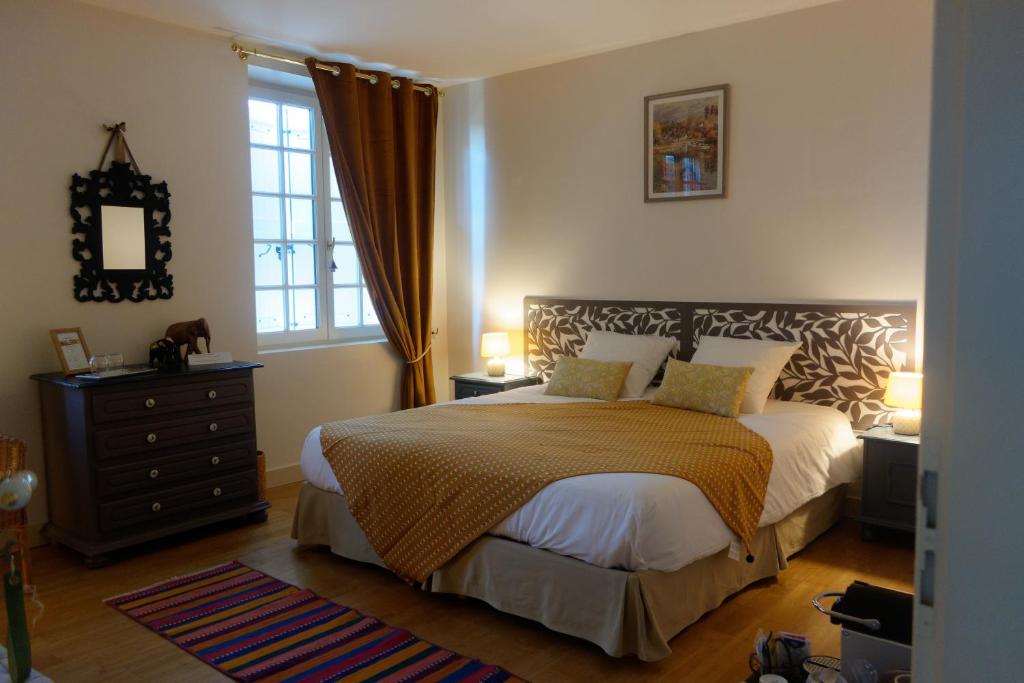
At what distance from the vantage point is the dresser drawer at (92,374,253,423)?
11.5 ft

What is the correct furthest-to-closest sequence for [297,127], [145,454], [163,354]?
1. [297,127]
2. [163,354]
3. [145,454]

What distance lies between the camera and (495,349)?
5.14 metres

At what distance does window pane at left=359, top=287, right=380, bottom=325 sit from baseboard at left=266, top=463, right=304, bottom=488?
3.67ft

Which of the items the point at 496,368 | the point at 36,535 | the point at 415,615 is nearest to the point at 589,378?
the point at 496,368

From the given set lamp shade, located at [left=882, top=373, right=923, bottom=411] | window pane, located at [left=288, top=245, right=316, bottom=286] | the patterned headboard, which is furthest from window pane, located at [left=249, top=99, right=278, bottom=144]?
lamp shade, located at [left=882, top=373, right=923, bottom=411]

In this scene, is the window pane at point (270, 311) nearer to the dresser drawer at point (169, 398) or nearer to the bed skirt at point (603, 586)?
the dresser drawer at point (169, 398)

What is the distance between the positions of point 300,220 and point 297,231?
0.07 m

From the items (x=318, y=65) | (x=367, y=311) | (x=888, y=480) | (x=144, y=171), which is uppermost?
(x=318, y=65)

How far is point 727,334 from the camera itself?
171 inches

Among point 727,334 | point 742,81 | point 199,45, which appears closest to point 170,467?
point 199,45

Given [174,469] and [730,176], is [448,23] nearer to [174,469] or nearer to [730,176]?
[730,176]

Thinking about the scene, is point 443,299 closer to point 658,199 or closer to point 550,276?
point 550,276

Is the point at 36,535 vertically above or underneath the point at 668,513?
underneath

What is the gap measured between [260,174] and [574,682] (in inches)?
139
